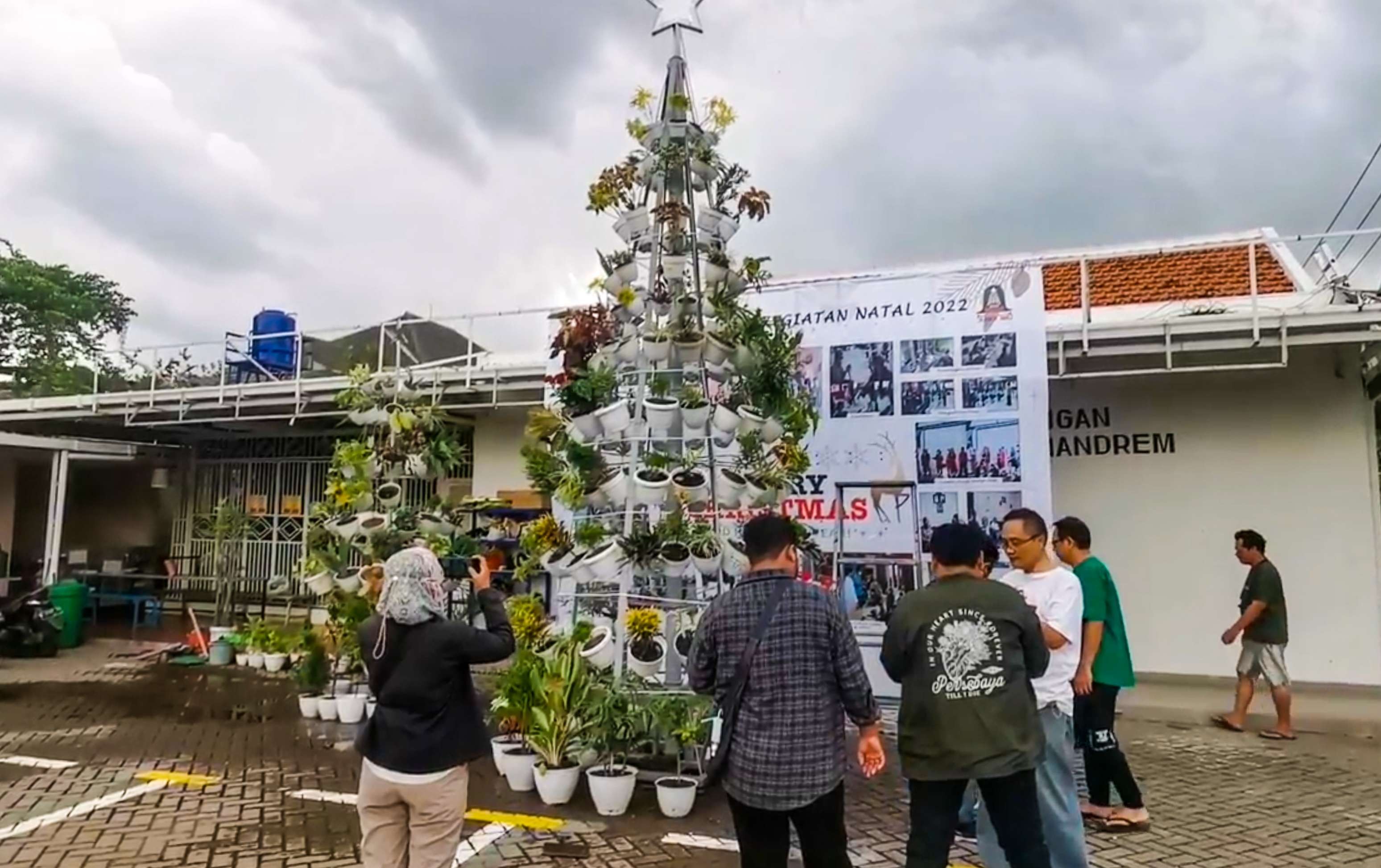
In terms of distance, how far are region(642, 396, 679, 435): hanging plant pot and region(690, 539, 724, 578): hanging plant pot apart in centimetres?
76

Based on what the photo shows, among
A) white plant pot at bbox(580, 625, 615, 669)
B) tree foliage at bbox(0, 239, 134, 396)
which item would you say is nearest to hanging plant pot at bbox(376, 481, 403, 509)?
white plant pot at bbox(580, 625, 615, 669)

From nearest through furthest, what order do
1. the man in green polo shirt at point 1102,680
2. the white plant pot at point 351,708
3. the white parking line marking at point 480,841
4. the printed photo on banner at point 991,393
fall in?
the white parking line marking at point 480,841 → the man in green polo shirt at point 1102,680 → the white plant pot at point 351,708 → the printed photo on banner at point 991,393

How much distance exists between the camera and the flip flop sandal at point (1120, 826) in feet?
15.2

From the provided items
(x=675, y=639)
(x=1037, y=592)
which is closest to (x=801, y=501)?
(x=675, y=639)

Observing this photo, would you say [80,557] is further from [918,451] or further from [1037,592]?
[1037,592]

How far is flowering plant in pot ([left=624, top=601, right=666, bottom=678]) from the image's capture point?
16.8 feet

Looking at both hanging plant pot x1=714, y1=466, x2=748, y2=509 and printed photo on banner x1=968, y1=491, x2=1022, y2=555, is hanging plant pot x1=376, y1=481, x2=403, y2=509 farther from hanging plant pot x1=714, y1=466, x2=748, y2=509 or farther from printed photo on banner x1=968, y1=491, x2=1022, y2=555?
printed photo on banner x1=968, y1=491, x2=1022, y2=555

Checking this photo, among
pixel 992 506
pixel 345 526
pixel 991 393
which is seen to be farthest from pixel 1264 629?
pixel 345 526

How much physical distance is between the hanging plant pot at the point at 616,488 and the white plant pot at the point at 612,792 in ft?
5.09

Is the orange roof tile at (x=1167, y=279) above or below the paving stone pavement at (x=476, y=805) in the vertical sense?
above

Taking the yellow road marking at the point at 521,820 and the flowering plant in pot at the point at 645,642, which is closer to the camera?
the yellow road marking at the point at 521,820

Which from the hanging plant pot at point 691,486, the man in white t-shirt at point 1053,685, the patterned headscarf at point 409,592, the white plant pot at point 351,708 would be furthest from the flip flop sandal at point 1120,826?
the white plant pot at point 351,708

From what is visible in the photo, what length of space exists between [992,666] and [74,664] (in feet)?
34.8

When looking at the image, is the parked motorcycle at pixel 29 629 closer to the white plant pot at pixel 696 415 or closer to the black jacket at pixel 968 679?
the white plant pot at pixel 696 415
